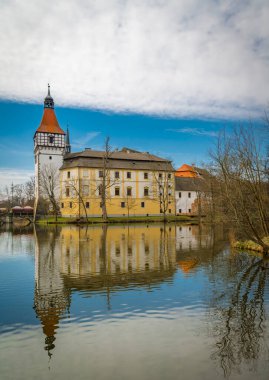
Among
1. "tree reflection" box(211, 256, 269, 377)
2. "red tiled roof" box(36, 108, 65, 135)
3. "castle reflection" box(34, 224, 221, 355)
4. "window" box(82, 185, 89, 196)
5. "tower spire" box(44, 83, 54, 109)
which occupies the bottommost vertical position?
"tree reflection" box(211, 256, 269, 377)

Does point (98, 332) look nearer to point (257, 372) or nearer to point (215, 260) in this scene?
point (257, 372)

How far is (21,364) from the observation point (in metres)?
6.38

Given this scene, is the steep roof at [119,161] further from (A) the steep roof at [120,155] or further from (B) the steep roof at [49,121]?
(B) the steep roof at [49,121]

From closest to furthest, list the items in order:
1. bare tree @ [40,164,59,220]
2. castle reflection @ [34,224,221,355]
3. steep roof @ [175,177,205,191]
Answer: castle reflection @ [34,224,221,355]
bare tree @ [40,164,59,220]
steep roof @ [175,177,205,191]

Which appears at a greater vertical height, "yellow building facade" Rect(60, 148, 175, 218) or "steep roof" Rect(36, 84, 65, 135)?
"steep roof" Rect(36, 84, 65, 135)

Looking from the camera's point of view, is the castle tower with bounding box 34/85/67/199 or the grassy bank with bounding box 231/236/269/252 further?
the castle tower with bounding box 34/85/67/199

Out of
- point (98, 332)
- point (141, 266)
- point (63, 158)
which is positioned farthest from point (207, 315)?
point (63, 158)

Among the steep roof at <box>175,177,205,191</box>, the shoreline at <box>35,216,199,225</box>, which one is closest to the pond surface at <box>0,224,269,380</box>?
the shoreline at <box>35,216,199,225</box>

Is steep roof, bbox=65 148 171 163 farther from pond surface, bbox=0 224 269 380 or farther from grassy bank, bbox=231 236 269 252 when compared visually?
pond surface, bbox=0 224 269 380

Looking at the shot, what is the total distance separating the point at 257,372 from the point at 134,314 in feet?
11.9

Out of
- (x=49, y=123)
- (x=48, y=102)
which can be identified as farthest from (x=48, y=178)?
(x=48, y=102)

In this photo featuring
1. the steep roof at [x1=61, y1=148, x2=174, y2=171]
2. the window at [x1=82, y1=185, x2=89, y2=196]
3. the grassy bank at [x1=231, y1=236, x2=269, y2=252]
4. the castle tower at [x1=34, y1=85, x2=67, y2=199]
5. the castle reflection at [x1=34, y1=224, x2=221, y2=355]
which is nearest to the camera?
the castle reflection at [x1=34, y1=224, x2=221, y2=355]

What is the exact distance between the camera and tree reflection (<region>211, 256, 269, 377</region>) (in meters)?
6.56

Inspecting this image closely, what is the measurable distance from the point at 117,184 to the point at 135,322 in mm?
62499
